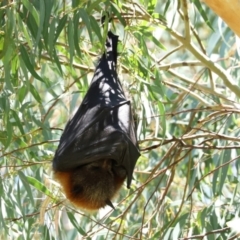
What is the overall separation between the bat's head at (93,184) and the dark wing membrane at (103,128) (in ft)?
0.58

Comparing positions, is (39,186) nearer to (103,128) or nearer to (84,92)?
(103,128)

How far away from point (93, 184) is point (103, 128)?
382 millimetres

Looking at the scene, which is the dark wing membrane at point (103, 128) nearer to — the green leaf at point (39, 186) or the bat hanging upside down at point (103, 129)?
the bat hanging upside down at point (103, 129)

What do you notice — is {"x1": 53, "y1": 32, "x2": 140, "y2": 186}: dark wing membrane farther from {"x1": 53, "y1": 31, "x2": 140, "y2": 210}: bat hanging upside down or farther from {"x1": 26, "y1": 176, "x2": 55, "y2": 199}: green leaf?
{"x1": 26, "y1": 176, "x2": 55, "y2": 199}: green leaf

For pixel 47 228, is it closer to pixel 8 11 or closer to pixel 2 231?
pixel 2 231

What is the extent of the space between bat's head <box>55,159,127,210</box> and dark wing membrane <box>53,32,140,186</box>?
0.18 m

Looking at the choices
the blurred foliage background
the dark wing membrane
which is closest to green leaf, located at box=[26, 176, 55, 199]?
the blurred foliage background

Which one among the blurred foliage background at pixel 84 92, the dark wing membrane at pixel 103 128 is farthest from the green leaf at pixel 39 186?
the dark wing membrane at pixel 103 128

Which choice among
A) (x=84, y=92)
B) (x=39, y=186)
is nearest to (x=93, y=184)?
(x=39, y=186)

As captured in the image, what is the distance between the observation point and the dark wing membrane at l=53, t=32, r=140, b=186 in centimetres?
353

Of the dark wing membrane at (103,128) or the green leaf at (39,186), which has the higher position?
the dark wing membrane at (103,128)

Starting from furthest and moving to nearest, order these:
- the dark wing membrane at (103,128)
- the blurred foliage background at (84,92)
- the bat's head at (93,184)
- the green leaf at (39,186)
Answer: the bat's head at (93,184)
the green leaf at (39,186)
the dark wing membrane at (103,128)
the blurred foliage background at (84,92)

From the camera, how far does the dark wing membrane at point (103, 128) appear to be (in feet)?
11.6

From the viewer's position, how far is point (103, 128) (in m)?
3.59
